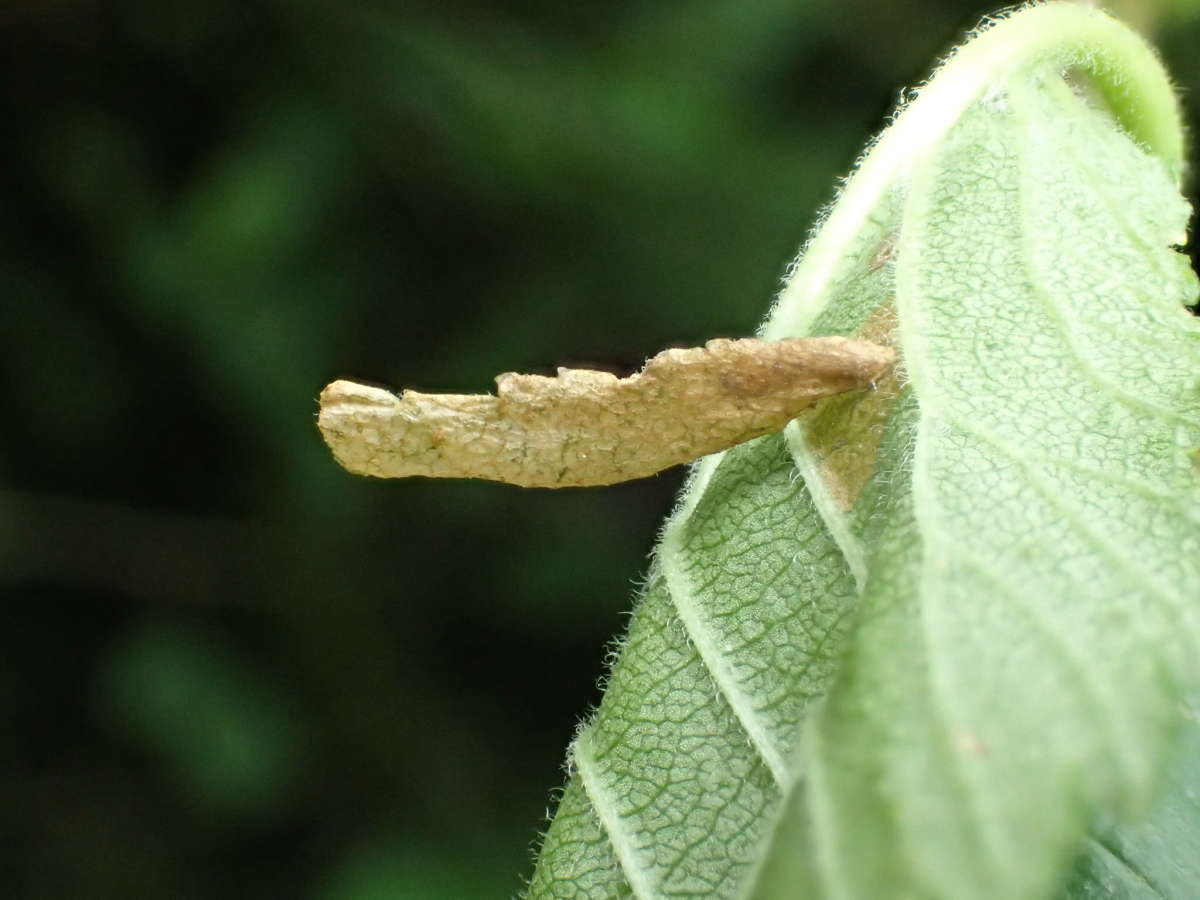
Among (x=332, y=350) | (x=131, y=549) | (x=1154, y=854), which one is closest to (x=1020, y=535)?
(x=1154, y=854)

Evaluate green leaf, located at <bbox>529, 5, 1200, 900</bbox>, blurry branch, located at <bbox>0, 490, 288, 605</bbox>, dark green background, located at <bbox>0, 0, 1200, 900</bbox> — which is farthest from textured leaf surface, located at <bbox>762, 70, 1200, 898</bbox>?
blurry branch, located at <bbox>0, 490, 288, 605</bbox>

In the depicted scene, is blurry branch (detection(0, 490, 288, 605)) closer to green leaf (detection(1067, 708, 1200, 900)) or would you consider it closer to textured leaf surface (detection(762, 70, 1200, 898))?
textured leaf surface (detection(762, 70, 1200, 898))

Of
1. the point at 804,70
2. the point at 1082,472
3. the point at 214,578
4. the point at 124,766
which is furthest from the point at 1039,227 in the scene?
the point at 124,766

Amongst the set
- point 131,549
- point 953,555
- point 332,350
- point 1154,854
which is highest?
point 131,549

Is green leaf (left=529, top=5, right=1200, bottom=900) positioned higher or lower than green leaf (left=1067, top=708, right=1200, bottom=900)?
higher

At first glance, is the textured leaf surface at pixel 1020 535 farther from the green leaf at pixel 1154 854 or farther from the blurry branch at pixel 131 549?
the blurry branch at pixel 131 549

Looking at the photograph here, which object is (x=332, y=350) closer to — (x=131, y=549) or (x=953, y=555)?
(x=131, y=549)

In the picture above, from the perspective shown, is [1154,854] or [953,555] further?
[1154,854]

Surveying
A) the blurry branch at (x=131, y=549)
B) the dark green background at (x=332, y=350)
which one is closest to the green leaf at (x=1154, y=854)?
the dark green background at (x=332, y=350)
